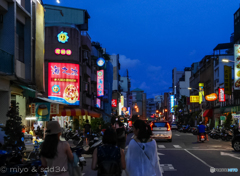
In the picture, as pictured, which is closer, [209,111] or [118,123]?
[118,123]

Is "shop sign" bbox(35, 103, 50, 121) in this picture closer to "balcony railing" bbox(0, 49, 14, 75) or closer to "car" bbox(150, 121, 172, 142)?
"balcony railing" bbox(0, 49, 14, 75)

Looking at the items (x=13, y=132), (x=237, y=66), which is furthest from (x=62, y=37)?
(x=13, y=132)

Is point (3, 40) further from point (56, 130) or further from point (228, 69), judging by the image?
point (228, 69)

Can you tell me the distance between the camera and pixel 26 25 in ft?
72.9

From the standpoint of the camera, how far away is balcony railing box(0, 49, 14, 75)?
17.5m

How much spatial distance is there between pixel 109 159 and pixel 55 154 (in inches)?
34.1

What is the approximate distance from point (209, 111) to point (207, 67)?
11402mm

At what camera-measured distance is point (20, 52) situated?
21.9 m

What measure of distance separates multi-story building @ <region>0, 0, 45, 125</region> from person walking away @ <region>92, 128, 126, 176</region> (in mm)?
11657

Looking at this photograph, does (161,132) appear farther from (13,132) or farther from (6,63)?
(13,132)

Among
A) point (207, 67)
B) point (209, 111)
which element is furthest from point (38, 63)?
point (207, 67)

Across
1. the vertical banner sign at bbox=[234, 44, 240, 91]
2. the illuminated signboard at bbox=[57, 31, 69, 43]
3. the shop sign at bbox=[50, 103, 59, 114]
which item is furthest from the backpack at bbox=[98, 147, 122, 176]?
the illuminated signboard at bbox=[57, 31, 69, 43]

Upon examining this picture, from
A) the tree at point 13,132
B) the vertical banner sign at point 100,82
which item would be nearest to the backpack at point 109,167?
the tree at point 13,132

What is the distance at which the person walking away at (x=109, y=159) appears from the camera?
571 centimetres
